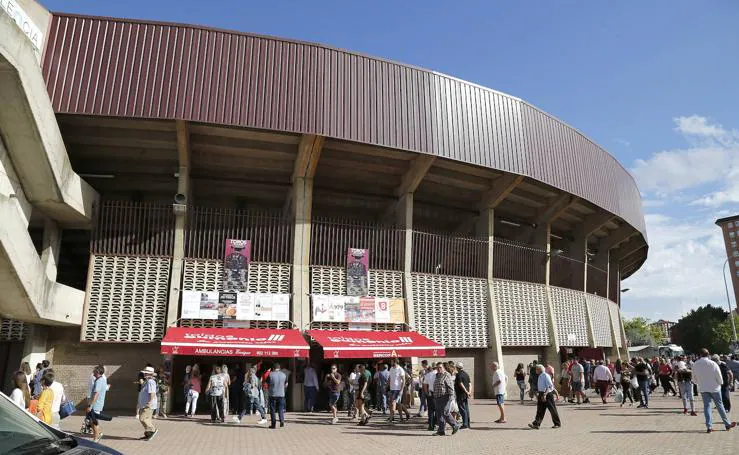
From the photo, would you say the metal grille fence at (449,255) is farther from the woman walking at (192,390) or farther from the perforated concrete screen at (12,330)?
the perforated concrete screen at (12,330)

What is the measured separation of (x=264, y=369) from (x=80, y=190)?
7.44 meters

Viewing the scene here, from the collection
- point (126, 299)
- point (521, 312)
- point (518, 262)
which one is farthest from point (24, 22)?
point (521, 312)

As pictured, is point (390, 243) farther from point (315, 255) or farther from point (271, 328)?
point (271, 328)

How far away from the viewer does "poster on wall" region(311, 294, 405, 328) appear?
15.9m

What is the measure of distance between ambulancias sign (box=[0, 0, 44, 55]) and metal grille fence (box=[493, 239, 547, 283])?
15822mm

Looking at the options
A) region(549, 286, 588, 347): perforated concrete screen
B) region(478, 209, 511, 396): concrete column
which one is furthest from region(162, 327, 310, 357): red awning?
region(549, 286, 588, 347): perforated concrete screen

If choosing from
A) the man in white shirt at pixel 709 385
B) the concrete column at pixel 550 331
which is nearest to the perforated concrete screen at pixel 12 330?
the man in white shirt at pixel 709 385

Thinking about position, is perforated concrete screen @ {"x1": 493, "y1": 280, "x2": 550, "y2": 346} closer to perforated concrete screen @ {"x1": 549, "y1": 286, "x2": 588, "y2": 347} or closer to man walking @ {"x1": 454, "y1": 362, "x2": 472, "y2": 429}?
perforated concrete screen @ {"x1": 549, "y1": 286, "x2": 588, "y2": 347}

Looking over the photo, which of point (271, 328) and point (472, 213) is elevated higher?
point (472, 213)

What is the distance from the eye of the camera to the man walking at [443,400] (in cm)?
1016

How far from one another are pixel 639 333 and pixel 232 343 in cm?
8645

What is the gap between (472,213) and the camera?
68.5 ft

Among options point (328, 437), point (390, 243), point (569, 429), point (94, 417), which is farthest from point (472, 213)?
point (94, 417)

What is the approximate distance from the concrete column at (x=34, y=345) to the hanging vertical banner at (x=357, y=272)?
8630 mm
